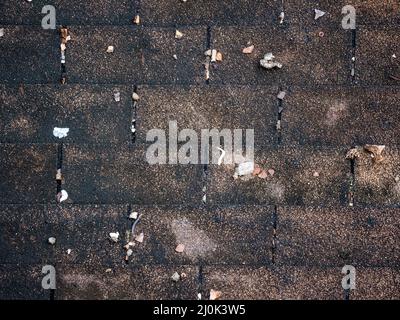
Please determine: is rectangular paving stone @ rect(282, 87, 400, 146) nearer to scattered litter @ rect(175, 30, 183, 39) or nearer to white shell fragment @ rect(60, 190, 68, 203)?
scattered litter @ rect(175, 30, 183, 39)

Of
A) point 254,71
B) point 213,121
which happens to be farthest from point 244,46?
point 213,121

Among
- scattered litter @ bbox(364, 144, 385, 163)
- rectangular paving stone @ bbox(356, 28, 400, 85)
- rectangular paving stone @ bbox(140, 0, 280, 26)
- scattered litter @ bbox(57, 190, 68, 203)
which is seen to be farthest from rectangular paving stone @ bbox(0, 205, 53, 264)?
rectangular paving stone @ bbox(356, 28, 400, 85)

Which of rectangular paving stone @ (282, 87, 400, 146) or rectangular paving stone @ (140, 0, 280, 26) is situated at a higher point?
rectangular paving stone @ (140, 0, 280, 26)

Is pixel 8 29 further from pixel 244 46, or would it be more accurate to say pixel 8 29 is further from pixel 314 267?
pixel 314 267

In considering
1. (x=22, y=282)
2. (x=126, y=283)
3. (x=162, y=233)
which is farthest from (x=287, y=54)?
(x=22, y=282)

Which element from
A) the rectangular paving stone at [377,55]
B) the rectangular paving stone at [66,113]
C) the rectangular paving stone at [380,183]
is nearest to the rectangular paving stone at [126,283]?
the rectangular paving stone at [66,113]

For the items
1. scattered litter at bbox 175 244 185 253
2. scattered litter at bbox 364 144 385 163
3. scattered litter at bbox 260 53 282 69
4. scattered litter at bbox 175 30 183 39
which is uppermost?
scattered litter at bbox 175 30 183 39
